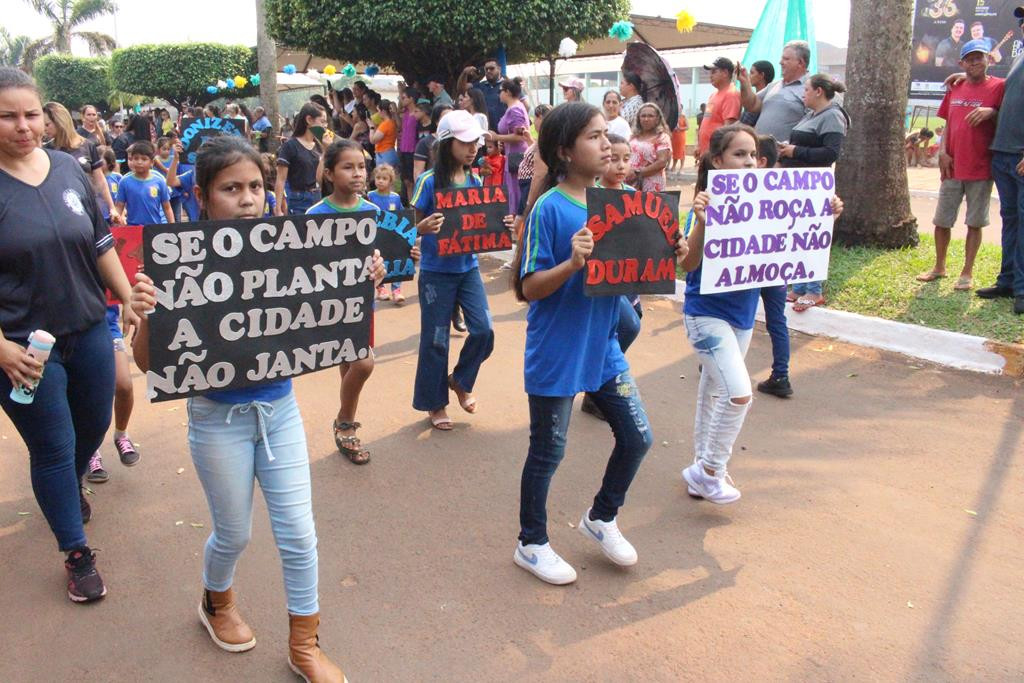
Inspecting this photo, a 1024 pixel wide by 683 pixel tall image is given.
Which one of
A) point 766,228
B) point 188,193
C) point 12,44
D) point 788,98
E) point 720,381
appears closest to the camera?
point 720,381

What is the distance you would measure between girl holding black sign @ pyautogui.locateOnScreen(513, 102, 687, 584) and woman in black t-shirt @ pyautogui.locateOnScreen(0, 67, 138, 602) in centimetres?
146

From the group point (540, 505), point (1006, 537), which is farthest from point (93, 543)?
point (1006, 537)

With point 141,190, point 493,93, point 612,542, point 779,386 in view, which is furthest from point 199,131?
point 612,542

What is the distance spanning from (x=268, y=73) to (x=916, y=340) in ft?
51.1

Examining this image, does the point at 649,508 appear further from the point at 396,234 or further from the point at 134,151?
the point at 134,151

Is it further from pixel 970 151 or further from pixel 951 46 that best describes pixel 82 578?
pixel 951 46

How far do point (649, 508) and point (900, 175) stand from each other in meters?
5.80

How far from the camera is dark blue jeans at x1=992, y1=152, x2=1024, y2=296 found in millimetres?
6793

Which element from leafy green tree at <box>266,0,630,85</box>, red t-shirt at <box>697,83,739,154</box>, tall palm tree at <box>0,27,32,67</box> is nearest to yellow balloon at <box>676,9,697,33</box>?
leafy green tree at <box>266,0,630,85</box>

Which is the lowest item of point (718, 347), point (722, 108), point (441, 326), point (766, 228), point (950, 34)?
point (441, 326)

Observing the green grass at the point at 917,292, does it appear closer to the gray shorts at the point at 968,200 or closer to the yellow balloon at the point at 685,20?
the gray shorts at the point at 968,200

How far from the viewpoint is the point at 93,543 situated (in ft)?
12.5

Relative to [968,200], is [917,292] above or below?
below

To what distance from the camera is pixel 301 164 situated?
8164 millimetres
